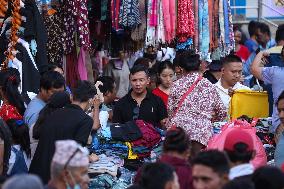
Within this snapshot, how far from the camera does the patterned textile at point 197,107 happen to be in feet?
30.1

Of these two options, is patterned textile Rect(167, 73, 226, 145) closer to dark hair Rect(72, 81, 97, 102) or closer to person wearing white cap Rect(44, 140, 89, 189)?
dark hair Rect(72, 81, 97, 102)

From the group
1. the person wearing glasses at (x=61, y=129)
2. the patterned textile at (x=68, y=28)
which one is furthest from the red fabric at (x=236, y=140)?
the patterned textile at (x=68, y=28)

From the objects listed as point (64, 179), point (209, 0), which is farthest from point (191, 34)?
point (64, 179)

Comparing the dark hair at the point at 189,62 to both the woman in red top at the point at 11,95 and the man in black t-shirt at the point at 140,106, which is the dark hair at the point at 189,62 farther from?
the woman in red top at the point at 11,95

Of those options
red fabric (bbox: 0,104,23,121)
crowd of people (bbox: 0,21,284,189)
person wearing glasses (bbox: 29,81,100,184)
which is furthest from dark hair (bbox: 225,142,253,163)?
red fabric (bbox: 0,104,23,121)

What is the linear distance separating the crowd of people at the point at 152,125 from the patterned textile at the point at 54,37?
82 centimetres

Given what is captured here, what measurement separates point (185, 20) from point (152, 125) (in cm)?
271

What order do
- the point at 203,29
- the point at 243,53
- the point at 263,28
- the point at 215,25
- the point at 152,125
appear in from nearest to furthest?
the point at 152,125 < the point at 203,29 < the point at 215,25 < the point at 263,28 < the point at 243,53

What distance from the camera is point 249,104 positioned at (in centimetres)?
1012

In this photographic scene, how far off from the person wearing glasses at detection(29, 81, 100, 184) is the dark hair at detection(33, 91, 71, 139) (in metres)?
0.09

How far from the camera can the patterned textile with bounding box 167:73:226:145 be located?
9.17 metres

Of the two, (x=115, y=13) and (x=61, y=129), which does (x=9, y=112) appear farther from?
(x=115, y=13)

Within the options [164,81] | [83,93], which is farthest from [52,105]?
[164,81]

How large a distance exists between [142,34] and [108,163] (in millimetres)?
3128
